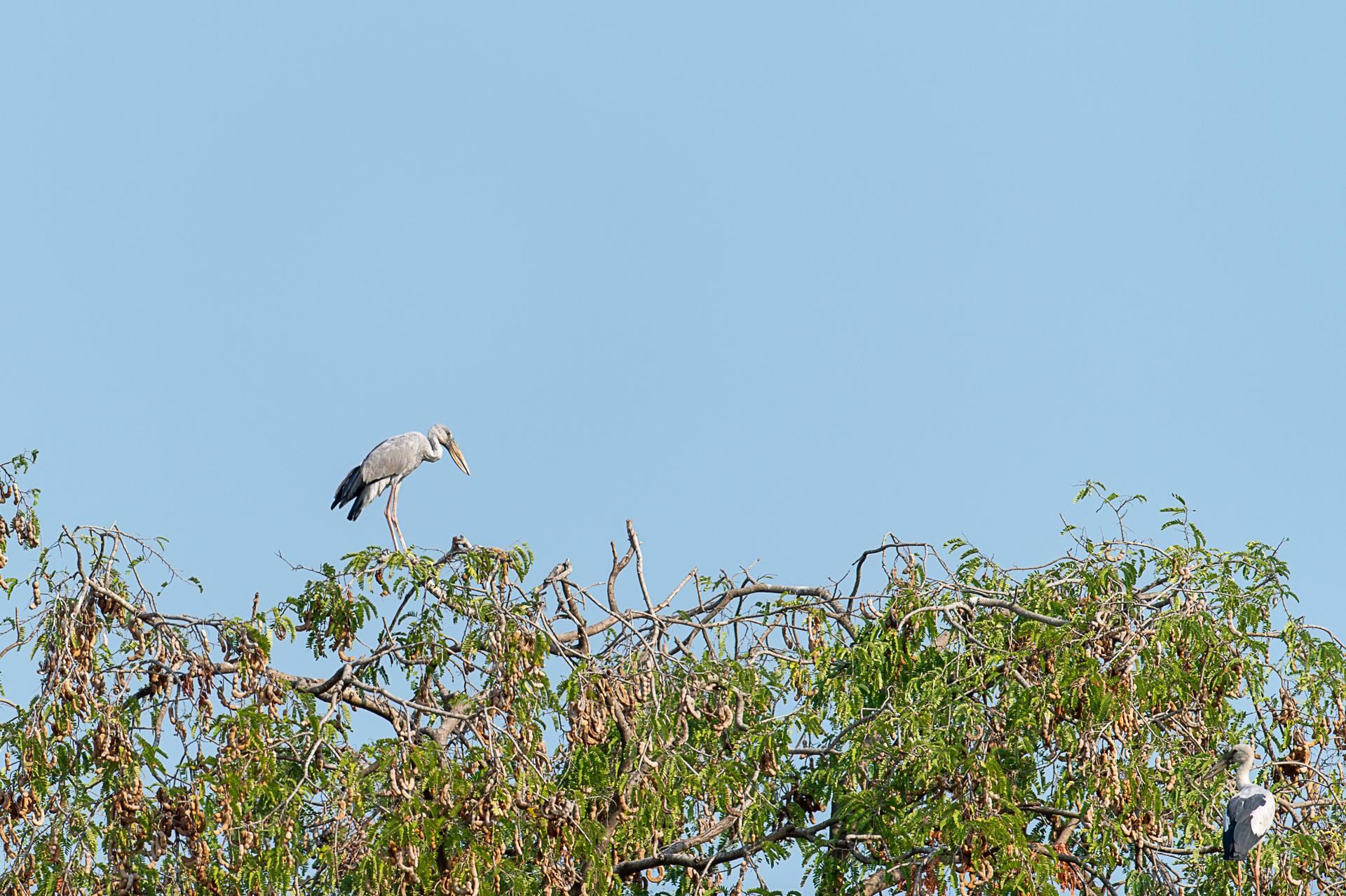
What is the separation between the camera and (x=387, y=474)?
53.5 ft

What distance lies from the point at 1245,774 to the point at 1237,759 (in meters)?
0.11

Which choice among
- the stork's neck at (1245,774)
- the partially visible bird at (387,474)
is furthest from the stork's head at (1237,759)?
the partially visible bird at (387,474)

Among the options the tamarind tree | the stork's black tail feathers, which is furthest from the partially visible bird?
the tamarind tree

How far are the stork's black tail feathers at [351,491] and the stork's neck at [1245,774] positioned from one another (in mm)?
9651

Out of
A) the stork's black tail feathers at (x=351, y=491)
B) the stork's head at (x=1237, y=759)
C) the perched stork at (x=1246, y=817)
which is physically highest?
Answer: the stork's black tail feathers at (x=351, y=491)

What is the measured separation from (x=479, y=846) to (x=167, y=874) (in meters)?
1.37

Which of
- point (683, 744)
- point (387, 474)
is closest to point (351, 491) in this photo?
point (387, 474)

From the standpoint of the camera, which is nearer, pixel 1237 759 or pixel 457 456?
pixel 1237 759

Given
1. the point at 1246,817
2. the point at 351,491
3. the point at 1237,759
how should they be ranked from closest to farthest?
the point at 1246,817
the point at 1237,759
the point at 351,491

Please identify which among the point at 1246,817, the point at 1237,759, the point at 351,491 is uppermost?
the point at 351,491

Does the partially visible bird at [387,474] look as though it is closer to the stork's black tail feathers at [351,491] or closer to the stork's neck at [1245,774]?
the stork's black tail feathers at [351,491]

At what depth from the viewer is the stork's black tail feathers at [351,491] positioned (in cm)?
1605

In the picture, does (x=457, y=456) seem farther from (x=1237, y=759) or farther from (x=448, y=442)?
(x=1237, y=759)

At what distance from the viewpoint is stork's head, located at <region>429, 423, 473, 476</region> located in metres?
17.8
